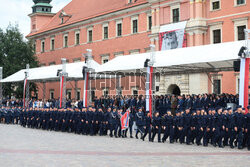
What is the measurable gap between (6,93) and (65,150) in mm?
37397

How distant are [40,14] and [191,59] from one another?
167 feet

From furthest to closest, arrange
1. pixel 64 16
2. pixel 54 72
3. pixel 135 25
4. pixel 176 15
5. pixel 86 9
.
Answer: pixel 64 16 → pixel 86 9 → pixel 135 25 → pixel 176 15 → pixel 54 72

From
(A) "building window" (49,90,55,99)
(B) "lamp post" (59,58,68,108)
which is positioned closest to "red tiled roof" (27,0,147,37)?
(A) "building window" (49,90,55,99)

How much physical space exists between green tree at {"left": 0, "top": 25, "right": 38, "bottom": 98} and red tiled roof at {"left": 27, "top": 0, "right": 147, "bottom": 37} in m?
6.69

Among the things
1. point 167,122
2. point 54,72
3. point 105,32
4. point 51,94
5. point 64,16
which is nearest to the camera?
point 167,122

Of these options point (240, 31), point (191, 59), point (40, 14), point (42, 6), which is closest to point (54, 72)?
point (191, 59)

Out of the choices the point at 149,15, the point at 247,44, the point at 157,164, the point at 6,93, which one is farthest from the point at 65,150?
the point at 6,93

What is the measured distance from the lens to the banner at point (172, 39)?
37.5 m

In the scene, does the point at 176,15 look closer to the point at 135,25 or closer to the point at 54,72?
the point at 135,25

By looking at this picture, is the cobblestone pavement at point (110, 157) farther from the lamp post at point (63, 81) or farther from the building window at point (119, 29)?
the building window at point (119, 29)

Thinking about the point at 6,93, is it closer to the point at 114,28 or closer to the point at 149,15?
the point at 114,28

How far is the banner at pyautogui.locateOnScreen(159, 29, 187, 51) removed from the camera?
37469 mm

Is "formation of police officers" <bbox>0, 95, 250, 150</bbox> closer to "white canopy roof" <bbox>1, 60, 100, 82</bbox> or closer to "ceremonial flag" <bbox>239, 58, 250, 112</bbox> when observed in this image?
"ceremonial flag" <bbox>239, 58, 250, 112</bbox>

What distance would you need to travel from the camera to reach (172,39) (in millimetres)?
38344
